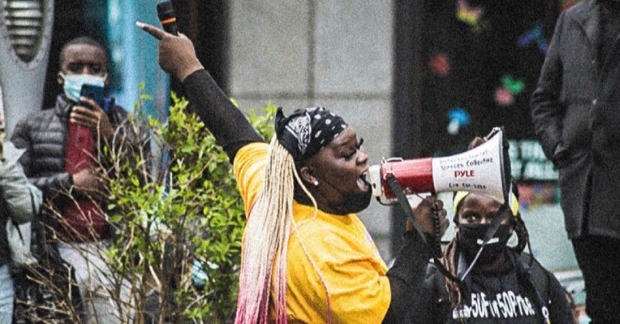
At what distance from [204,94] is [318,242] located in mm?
847

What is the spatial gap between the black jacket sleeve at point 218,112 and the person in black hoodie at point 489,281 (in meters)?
0.99

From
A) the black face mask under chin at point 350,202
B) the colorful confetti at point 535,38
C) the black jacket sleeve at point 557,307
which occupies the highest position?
the colorful confetti at point 535,38

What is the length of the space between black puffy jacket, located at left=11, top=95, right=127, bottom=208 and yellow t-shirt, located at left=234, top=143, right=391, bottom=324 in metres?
2.85

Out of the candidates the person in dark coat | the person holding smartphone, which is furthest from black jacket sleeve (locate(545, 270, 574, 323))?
the person holding smartphone

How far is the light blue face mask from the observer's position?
6.49 metres

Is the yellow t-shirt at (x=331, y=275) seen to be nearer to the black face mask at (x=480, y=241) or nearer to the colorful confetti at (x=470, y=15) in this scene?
the black face mask at (x=480, y=241)

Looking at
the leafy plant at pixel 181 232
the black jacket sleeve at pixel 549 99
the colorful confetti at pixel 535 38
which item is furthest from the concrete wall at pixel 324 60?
the leafy plant at pixel 181 232

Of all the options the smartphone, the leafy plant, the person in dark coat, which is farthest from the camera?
the smartphone

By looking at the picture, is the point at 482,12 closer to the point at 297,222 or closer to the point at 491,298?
the point at 491,298

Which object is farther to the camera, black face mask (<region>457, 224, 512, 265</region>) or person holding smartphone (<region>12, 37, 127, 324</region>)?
person holding smartphone (<region>12, 37, 127, 324</region>)

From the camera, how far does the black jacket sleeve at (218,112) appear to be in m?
4.30

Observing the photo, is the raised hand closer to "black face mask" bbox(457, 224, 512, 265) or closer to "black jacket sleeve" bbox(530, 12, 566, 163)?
"black face mask" bbox(457, 224, 512, 265)

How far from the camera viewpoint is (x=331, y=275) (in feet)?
12.1

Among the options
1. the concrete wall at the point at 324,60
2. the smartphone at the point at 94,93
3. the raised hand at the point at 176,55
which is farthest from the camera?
the concrete wall at the point at 324,60
